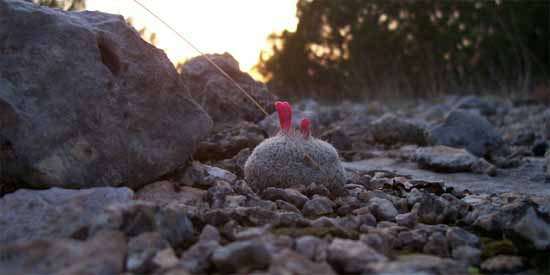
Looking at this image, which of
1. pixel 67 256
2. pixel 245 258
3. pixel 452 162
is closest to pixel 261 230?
pixel 245 258

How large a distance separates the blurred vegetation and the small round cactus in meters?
12.1

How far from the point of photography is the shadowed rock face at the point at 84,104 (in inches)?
110

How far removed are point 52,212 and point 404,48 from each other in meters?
16.4

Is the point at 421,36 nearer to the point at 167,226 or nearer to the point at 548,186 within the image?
the point at 548,186

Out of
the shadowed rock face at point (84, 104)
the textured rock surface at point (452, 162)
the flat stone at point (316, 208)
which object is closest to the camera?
the shadowed rock face at point (84, 104)

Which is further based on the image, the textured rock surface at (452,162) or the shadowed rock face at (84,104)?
the textured rock surface at (452,162)

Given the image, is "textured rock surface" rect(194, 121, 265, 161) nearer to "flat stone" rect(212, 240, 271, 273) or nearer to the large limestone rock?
the large limestone rock

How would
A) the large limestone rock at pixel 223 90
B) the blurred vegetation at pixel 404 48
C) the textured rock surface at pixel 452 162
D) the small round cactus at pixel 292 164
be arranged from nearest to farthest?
the small round cactus at pixel 292 164 → the textured rock surface at pixel 452 162 → the large limestone rock at pixel 223 90 → the blurred vegetation at pixel 404 48

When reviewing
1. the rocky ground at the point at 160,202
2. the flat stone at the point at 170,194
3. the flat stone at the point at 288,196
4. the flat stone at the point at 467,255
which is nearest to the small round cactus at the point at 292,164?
the rocky ground at the point at 160,202

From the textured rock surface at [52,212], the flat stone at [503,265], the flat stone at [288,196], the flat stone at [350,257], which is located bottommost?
the textured rock surface at [52,212]

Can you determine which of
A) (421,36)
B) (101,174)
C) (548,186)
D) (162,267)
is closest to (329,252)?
(162,267)

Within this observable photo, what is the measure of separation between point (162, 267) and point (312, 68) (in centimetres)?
1778

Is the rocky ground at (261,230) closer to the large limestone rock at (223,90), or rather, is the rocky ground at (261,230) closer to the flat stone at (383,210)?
the flat stone at (383,210)

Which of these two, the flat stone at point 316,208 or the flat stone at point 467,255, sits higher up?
the flat stone at point 467,255
